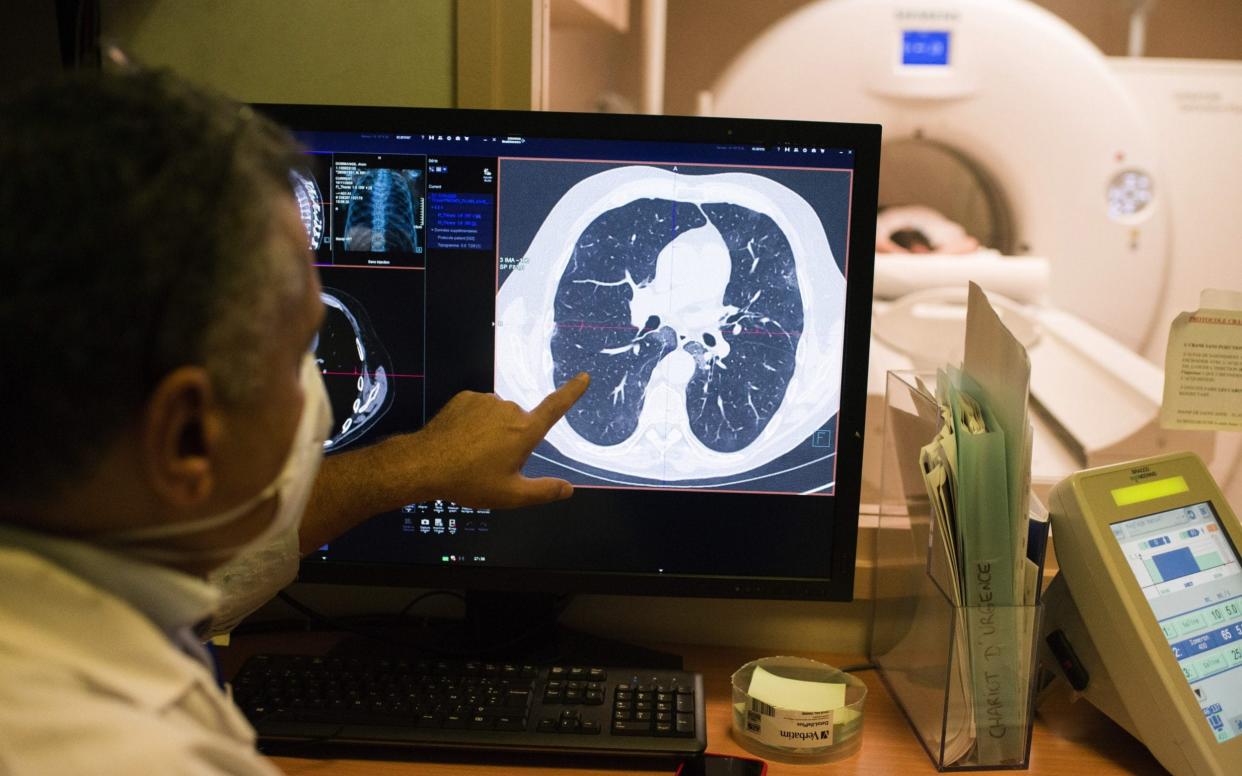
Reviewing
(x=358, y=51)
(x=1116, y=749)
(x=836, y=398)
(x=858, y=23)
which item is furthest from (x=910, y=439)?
(x=858, y=23)

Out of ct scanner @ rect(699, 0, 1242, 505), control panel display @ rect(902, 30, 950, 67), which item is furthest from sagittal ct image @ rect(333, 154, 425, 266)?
control panel display @ rect(902, 30, 950, 67)

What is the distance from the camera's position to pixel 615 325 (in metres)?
1.10

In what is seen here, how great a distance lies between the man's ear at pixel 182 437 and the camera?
1.63ft

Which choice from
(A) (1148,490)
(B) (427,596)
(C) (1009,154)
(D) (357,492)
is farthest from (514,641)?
(C) (1009,154)

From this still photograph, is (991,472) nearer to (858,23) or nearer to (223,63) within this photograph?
(223,63)

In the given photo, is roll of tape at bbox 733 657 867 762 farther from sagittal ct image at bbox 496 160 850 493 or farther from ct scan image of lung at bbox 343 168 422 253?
ct scan image of lung at bbox 343 168 422 253

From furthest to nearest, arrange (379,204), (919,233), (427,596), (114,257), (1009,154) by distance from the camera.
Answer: (919,233) → (1009,154) → (427,596) → (379,204) → (114,257)

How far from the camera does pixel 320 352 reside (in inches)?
43.5

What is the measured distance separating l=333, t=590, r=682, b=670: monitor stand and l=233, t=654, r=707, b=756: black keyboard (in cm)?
8

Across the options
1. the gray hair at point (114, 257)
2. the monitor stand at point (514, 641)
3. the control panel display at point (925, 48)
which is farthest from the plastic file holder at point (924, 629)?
the control panel display at point (925, 48)

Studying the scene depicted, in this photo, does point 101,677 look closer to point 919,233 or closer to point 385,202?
point 385,202

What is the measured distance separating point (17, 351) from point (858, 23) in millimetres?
2466

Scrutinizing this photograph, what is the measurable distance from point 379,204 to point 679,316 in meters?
0.31

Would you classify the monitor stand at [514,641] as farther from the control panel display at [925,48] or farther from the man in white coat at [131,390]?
the control panel display at [925,48]
